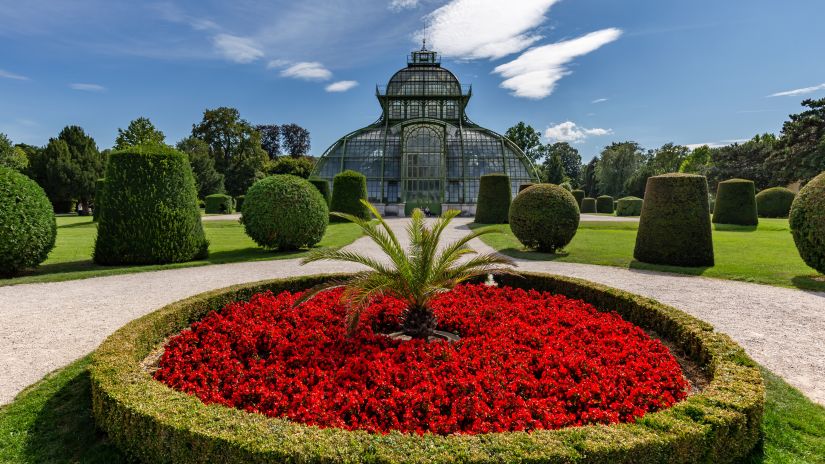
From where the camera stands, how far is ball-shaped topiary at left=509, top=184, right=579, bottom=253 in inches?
563

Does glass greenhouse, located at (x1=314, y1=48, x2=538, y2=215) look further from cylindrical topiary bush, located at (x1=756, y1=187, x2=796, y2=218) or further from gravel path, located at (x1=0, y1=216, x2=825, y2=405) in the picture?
gravel path, located at (x1=0, y1=216, x2=825, y2=405)

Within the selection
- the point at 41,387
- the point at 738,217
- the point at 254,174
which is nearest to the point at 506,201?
the point at 738,217

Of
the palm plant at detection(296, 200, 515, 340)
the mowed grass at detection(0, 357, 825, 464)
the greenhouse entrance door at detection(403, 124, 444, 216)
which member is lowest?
the mowed grass at detection(0, 357, 825, 464)

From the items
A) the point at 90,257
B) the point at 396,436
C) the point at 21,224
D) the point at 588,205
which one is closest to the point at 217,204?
the point at 90,257

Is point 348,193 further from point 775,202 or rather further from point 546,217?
point 775,202

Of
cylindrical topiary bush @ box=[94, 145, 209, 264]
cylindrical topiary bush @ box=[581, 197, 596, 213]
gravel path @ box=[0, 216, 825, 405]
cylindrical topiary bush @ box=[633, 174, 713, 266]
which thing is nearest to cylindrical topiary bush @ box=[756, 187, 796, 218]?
cylindrical topiary bush @ box=[581, 197, 596, 213]

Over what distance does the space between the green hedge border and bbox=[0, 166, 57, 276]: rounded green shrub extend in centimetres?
911

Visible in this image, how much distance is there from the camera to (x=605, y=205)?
46.4m

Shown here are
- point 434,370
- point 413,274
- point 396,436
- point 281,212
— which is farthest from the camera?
→ point 281,212

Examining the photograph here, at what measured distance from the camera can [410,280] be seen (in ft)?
16.9

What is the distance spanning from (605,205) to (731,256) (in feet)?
116

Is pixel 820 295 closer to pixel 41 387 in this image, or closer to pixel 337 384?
pixel 337 384

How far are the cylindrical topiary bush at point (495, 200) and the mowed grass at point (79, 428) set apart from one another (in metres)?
22.0

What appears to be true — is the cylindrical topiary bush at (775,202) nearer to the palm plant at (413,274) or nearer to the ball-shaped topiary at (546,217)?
the ball-shaped topiary at (546,217)
